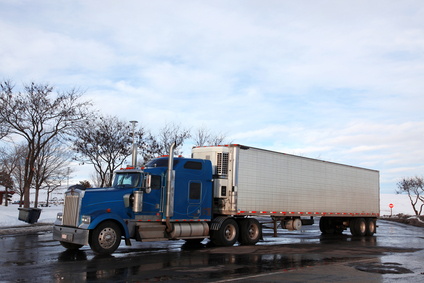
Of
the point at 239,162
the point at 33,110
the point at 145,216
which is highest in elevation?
the point at 33,110

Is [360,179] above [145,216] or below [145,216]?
above

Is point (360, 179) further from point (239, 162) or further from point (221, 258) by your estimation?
point (221, 258)

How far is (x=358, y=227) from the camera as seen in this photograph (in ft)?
73.3

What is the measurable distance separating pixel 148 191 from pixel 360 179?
526 inches

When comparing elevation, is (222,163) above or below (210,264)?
above

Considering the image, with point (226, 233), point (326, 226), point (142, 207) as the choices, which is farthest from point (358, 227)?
point (142, 207)

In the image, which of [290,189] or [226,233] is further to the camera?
[290,189]

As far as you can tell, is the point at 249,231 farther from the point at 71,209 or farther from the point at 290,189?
the point at 71,209

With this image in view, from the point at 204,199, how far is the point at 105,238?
4211mm

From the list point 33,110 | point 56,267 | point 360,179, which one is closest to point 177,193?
point 56,267

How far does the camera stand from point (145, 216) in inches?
547

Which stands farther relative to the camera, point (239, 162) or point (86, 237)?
point (239, 162)

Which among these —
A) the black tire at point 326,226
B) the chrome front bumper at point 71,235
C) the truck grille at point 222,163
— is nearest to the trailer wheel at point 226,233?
the truck grille at point 222,163

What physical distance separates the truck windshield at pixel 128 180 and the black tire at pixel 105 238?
5.20 feet
